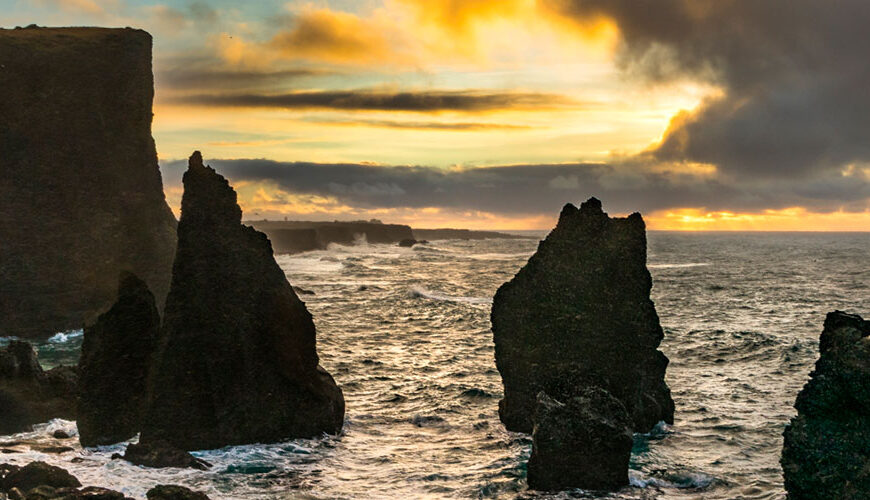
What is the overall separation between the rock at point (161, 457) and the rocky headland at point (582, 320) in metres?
9.30

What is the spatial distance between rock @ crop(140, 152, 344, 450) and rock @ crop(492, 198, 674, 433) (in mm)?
6064

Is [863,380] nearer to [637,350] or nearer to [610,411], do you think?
[610,411]

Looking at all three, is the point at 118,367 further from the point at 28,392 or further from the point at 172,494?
the point at 172,494

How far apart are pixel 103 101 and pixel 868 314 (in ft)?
190

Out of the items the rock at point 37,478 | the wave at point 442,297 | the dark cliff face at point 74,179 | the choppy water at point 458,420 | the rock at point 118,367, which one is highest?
the dark cliff face at point 74,179

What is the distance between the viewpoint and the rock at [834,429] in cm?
1274

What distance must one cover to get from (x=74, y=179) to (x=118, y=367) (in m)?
29.7

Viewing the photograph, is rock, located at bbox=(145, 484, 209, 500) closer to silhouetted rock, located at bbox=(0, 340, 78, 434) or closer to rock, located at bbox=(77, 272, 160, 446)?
rock, located at bbox=(77, 272, 160, 446)

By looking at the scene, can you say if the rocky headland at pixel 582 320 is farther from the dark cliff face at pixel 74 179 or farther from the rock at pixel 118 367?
the dark cliff face at pixel 74 179

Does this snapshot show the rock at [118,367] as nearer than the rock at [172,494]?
No

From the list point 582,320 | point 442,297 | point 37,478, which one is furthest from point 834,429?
point 442,297

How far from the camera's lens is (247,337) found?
21328mm

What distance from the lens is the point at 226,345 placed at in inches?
831

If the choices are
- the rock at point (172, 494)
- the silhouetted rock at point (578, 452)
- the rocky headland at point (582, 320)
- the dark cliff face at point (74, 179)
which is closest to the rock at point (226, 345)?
the rock at point (172, 494)
